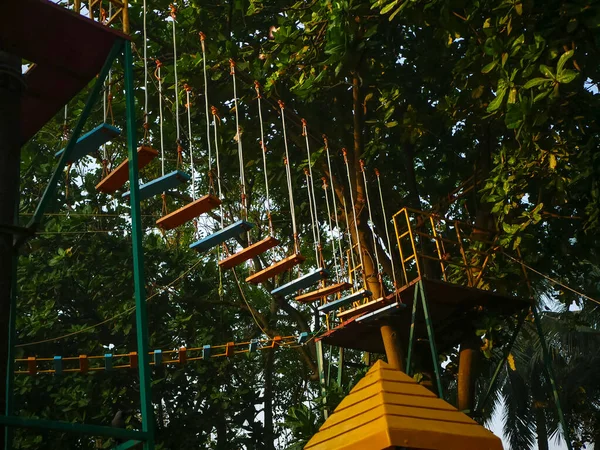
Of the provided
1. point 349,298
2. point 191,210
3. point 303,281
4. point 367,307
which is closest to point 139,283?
point 191,210

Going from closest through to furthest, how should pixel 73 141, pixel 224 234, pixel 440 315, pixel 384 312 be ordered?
pixel 73 141 < pixel 224 234 < pixel 384 312 < pixel 440 315

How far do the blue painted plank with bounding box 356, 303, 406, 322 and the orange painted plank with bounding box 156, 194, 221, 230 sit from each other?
374 centimetres

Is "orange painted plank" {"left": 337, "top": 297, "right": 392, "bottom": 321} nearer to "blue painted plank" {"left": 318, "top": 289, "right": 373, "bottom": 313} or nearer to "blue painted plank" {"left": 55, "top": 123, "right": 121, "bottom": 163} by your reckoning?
"blue painted plank" {"left": 318, "top": 289, "right": 373, "bottom": 313}

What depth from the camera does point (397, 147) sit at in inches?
522

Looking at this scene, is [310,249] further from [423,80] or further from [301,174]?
[423,80]

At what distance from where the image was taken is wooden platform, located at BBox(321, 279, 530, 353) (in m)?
10.7

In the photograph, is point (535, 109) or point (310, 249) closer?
point (535, 109)

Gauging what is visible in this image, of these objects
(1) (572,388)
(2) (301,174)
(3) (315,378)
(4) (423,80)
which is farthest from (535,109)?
(1) (572,388)

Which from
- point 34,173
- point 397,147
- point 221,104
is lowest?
point 397,147

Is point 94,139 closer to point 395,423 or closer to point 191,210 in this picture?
point 191,210

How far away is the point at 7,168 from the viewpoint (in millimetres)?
5395

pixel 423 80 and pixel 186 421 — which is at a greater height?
pixel 423 80

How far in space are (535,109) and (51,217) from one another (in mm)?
11185

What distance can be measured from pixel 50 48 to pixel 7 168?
3.32 feet
